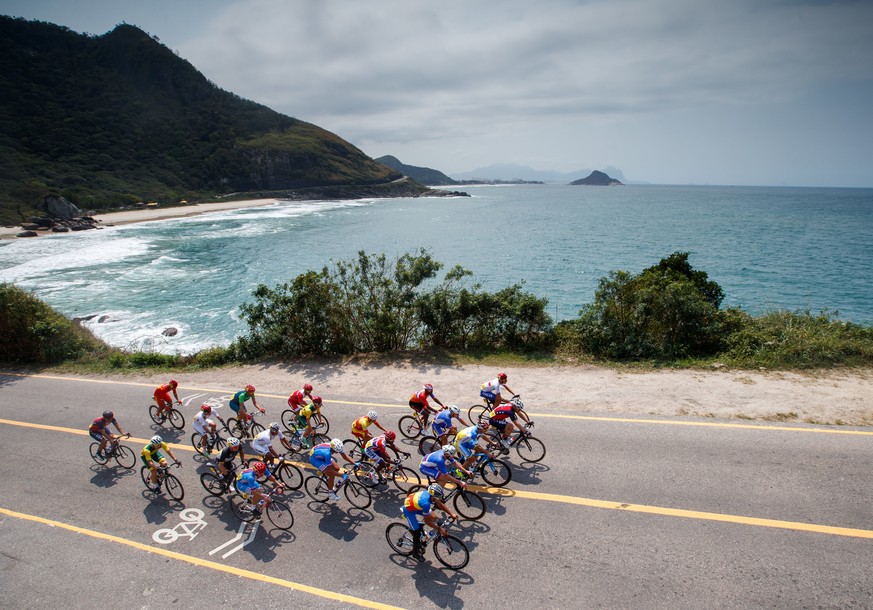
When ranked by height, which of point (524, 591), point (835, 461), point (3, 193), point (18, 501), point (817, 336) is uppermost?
point (3, 193)

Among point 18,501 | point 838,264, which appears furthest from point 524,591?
point 838,264

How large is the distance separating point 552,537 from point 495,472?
6.15ft

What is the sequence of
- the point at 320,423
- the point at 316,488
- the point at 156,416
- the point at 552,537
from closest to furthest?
the point at 552,537 < the point at 316,488 < the point at 320,423 < the point at 156,416

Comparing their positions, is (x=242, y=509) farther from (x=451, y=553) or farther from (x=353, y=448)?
(x=451, y=553)

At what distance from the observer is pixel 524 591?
7238 mm

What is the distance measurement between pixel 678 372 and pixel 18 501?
19.5 m

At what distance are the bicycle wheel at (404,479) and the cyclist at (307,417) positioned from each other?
2.78 meters

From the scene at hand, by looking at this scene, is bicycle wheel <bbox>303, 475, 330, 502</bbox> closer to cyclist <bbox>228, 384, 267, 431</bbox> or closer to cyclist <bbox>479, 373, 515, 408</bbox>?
cyclist <bbox>228, 384, 267, 431</bbox>

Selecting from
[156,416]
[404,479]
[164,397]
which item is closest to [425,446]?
[404,479]

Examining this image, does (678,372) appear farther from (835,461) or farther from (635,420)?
(835,461)

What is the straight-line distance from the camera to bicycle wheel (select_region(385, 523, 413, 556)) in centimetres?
807

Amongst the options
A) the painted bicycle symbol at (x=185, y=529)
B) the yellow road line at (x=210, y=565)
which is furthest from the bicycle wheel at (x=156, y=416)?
the painted bicycle symbol at (x=185, y=529)

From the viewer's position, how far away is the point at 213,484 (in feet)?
34.5

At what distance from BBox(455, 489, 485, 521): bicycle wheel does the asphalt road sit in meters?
0.31
